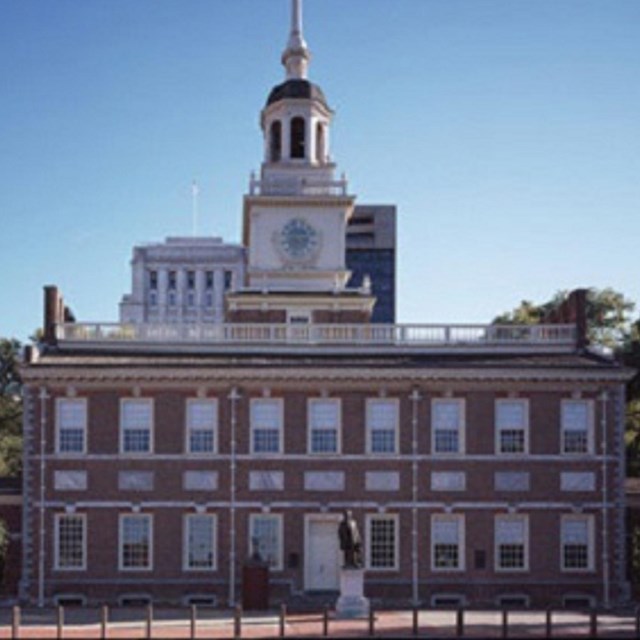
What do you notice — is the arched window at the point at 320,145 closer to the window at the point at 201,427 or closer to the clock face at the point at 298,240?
the clock face at the point at 298,240

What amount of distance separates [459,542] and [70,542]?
1259cm

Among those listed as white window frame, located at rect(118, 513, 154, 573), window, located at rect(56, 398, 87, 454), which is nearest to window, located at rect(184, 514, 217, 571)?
white window frame, located at rect(118, 513, 154, 573)

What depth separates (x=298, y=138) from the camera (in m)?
50.2

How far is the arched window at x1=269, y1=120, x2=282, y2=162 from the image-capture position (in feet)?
165

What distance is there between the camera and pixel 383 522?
39.8m

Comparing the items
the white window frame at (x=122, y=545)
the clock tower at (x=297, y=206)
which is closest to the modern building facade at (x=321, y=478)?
the white window frame at (x=122, y=545)

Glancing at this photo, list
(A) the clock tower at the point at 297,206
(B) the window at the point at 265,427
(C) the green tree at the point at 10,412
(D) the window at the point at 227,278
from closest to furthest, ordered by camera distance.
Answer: (B) the window at the point at 265,427
(A) the clock tower at the point at 297,206
(C) the green tree at the point at 10,412
(D) the window at the point at 227,278

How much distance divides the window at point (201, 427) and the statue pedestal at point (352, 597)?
22.4 feet

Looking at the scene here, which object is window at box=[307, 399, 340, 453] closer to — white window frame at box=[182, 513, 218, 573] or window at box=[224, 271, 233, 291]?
white window frame at box=[182, 513, 218, 573]

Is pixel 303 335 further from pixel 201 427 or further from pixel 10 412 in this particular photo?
pixel 10 412

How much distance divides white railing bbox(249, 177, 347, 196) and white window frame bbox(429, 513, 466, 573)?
15614 millimetres

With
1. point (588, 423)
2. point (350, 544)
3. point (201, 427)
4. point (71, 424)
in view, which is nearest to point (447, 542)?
point (350, 544)

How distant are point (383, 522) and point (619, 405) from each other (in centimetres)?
868

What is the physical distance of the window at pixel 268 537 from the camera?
3941cm
